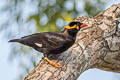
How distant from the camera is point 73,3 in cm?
648

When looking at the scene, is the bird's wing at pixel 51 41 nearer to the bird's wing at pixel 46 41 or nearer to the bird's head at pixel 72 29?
the bird's wing at pixel 46 41

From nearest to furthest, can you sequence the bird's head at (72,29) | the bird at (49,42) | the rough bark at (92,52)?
the rough bark at (92,52) < the bird at (49,42) < the bird's head at (72,29)

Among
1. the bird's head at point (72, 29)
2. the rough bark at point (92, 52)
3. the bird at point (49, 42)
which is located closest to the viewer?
the rough bark at point (92, 52)

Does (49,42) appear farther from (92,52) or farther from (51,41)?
(92,52)

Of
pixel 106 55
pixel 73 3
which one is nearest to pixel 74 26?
pixel 106 55

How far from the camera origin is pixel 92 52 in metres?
4.41

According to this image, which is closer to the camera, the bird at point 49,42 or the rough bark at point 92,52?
the rough bark at point 92,52

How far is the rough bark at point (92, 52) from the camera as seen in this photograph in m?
4.01

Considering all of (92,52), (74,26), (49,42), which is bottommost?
(92,52)

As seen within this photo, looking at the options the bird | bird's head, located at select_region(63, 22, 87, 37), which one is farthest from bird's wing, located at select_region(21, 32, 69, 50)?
bird's head, located at select_region(63, 22, 87, 37)

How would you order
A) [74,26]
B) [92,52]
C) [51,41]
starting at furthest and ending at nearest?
[92,52] < [74,26] < [51,41]

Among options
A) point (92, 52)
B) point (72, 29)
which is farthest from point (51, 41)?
point (92, 52)

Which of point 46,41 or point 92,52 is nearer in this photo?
point 46,41

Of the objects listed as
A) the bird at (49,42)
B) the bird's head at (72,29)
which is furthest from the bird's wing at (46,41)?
the bird's head at (72,29)
